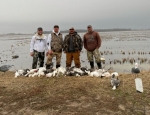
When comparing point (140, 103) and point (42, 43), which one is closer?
point (140, 103)

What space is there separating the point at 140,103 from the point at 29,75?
476 cm

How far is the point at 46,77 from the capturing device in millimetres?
8266

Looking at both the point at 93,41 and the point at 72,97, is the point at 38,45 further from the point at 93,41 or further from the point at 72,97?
the point at 72,97

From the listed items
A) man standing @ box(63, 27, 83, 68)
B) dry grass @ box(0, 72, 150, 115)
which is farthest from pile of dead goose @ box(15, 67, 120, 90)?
man standing @ box(63, 27, 83, 68)

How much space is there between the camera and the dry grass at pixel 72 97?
17.5ft

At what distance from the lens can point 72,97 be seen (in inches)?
240

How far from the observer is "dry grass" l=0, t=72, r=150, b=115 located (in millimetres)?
5348

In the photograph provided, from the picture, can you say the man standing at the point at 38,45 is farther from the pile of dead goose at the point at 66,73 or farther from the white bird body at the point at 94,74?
the white bird body at the point at 94,74

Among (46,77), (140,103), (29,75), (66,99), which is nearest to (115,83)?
(140,103)

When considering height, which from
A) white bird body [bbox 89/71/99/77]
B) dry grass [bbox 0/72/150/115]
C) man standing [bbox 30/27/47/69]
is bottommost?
dry grass [bbox 0/72/150/115]

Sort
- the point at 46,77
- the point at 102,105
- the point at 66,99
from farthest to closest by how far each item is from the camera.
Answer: the point at 46,77 < the point at 66,99 < the point at 102,105

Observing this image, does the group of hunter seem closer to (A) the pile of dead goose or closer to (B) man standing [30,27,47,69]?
(B) man standing [30,27,47,69]

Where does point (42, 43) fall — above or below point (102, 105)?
above

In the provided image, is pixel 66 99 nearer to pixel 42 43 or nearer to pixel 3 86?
pixel 3 86
